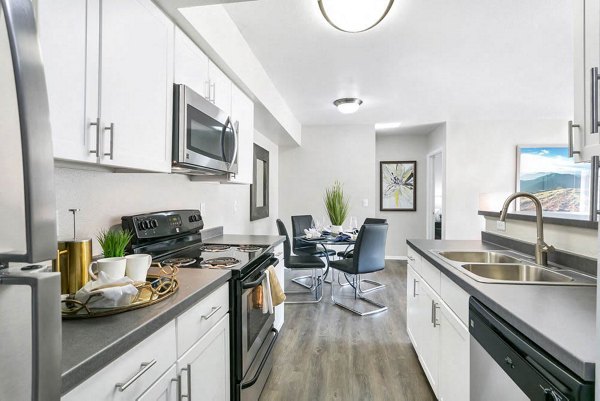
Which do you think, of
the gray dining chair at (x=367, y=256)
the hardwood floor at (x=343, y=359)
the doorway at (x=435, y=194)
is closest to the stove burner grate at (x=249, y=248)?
the hardwood floor at (x=343, y=359)

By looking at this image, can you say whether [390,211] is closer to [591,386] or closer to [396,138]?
[396,138]

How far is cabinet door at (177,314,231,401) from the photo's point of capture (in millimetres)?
1133

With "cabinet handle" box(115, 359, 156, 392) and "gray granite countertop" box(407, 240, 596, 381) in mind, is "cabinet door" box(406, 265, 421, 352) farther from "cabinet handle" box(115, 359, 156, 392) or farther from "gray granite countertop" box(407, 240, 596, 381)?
"cabinet handle" box(115, 359, 156, 392)

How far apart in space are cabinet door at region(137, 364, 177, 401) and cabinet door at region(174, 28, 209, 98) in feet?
4.18

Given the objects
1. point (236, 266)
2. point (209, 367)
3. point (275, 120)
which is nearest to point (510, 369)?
point (209, 367)

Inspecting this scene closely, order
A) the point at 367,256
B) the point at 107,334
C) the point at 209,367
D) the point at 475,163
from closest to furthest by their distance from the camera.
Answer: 1. the point at 107,334
2. the point at 209,367
3. the point at 367,256
4. the point at 475,163

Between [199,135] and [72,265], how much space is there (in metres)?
0.90

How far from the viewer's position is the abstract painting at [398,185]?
6.45 meters

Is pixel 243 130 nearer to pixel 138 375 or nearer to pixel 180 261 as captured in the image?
pixel 180 261

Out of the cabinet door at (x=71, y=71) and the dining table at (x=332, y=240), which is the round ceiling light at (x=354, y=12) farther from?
the dining table at (x=332, y=240)

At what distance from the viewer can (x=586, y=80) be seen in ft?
3.58

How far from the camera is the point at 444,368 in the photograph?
1.72m

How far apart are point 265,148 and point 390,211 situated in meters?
2.90

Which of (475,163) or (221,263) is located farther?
(475,163)
